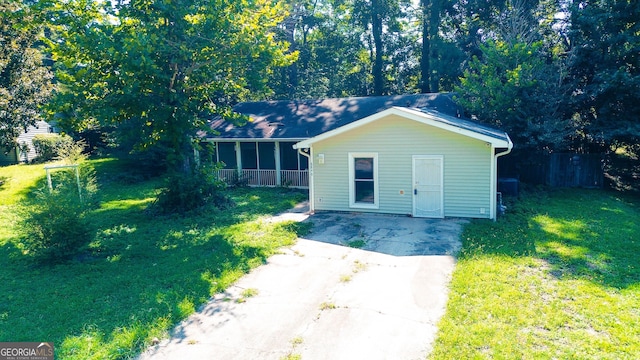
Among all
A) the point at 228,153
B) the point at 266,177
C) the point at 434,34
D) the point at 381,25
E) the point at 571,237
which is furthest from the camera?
the point at 381,25

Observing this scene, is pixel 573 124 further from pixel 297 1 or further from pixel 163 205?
pixel 297 1

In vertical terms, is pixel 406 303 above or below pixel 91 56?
below

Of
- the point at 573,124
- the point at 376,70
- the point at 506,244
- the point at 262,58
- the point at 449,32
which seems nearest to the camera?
the point at 506,244

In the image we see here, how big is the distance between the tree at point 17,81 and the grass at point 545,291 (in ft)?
49.5

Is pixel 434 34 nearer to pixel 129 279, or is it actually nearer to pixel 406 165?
pixel 406 165

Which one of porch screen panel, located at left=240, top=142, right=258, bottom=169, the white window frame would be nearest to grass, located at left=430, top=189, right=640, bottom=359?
the white window frame

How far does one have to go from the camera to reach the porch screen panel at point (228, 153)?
1830 centimetres

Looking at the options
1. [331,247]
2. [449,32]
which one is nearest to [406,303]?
[331,247]

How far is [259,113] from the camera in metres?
19.7

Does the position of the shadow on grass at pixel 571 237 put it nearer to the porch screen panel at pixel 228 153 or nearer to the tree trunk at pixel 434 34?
the porch screen panel at pixel 228 153

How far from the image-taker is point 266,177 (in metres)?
17.7

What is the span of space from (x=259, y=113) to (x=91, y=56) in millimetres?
9453

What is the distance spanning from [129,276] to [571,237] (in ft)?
31.1

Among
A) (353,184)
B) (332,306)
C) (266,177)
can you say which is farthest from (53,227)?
(266,177)
